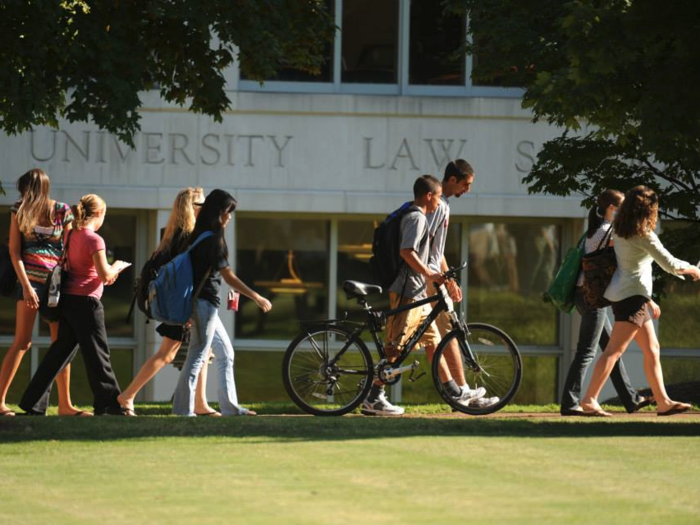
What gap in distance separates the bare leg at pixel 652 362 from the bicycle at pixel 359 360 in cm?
89

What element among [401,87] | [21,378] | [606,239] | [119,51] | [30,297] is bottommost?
[21,378]

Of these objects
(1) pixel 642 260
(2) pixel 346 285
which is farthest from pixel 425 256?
(1) pixel 642 260

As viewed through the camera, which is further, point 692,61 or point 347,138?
point 347,138

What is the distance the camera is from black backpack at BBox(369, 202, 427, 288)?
11.2 metres

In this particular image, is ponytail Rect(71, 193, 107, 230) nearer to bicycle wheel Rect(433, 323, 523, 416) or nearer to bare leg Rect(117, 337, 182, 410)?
bare leg Rect(117, 337, 182, 410)

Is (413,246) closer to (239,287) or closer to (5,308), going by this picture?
(239,287)

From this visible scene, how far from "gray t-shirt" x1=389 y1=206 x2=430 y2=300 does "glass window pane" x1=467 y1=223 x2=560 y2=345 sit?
9040mm

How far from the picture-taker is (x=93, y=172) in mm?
19359

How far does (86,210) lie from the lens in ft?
36.1

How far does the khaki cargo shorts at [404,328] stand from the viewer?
36.7ft

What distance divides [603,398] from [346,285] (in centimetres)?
975

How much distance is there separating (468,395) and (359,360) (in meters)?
0.82

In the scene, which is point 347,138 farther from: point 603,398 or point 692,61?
point 692,61

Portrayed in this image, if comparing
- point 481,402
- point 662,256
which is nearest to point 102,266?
point 481,402
